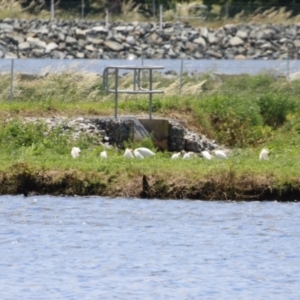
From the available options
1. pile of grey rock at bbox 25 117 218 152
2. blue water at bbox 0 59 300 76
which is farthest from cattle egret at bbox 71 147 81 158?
blue water at bbox 0 59 300 76

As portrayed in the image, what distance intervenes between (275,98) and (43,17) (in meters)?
40.6

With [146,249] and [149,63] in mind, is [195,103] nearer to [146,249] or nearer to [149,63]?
[146,249]

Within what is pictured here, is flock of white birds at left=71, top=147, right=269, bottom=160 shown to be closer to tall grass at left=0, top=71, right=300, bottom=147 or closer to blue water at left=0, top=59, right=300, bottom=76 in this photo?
tall grass at left=0, top=71, right=300, bottom=147

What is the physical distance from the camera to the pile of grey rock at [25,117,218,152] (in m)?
25.3

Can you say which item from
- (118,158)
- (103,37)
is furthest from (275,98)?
(103,37)

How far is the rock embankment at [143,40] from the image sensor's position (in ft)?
204

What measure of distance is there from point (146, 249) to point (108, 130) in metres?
9.18

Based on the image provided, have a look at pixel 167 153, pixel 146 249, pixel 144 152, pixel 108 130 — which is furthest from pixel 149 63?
pixel 146 249

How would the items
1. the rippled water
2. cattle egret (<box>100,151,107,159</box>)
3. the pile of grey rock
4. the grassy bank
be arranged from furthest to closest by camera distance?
the pile of grey rock
cattle egret (<box>100,151,107,159</box>)
the grassy bank
the rippled water

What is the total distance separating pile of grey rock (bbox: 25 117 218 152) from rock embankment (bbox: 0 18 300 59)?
3426 cm

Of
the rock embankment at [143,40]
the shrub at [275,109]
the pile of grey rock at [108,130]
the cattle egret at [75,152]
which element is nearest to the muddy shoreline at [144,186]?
the cattle egret at [75,152]

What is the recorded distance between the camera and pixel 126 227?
18.1 meters

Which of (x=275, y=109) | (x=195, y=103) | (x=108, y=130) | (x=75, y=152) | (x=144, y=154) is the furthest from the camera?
(x=195, y=103)

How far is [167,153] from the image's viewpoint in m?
24.6
